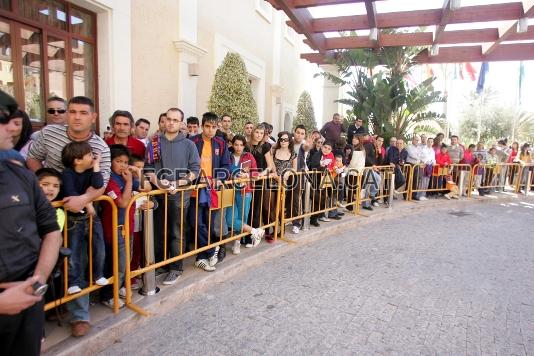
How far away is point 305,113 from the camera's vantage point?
15086mm

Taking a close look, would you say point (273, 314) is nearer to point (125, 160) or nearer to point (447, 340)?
point (447, 340)

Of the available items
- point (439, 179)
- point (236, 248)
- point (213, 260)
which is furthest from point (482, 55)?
point (213, 260)

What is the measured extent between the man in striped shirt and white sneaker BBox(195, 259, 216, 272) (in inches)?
58.5

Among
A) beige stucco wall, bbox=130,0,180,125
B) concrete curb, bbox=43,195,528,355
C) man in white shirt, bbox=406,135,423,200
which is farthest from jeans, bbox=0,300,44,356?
man in white shirt, bbox=406,135,423,200

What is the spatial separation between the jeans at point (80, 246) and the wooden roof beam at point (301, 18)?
5548 mm

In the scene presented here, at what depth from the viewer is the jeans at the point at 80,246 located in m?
2.65

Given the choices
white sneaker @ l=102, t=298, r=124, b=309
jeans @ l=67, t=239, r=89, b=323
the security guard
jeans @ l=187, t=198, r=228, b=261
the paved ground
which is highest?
the security guard

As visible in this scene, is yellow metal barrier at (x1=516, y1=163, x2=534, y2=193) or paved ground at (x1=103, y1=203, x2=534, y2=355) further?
yellow metal barrier at (x1=516, y1=163, x2=534, y2=193)

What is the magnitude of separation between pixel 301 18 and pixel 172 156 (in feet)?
17.1

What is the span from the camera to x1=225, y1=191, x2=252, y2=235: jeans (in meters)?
4.56

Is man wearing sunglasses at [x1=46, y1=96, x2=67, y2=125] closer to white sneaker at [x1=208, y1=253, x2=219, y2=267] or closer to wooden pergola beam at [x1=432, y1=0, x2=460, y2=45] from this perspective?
white sneaker at [x1=208, y1=253, x2=219, y2=267]

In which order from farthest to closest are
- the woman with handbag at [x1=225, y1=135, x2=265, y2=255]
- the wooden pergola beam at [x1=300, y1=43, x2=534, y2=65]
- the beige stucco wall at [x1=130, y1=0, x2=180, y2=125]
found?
the wooden pergola beam at [x1=300, y1=43, x2=534, y2=65] < the beige stucco wall at [x1=130, y1=0, x2=180, y2=125] < the woman with handbag at [x1=225, y1=135, x2=265, y2=255]

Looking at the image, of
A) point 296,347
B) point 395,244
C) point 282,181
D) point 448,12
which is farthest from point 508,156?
point 296,347

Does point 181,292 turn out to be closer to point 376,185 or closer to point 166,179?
point 166,179
